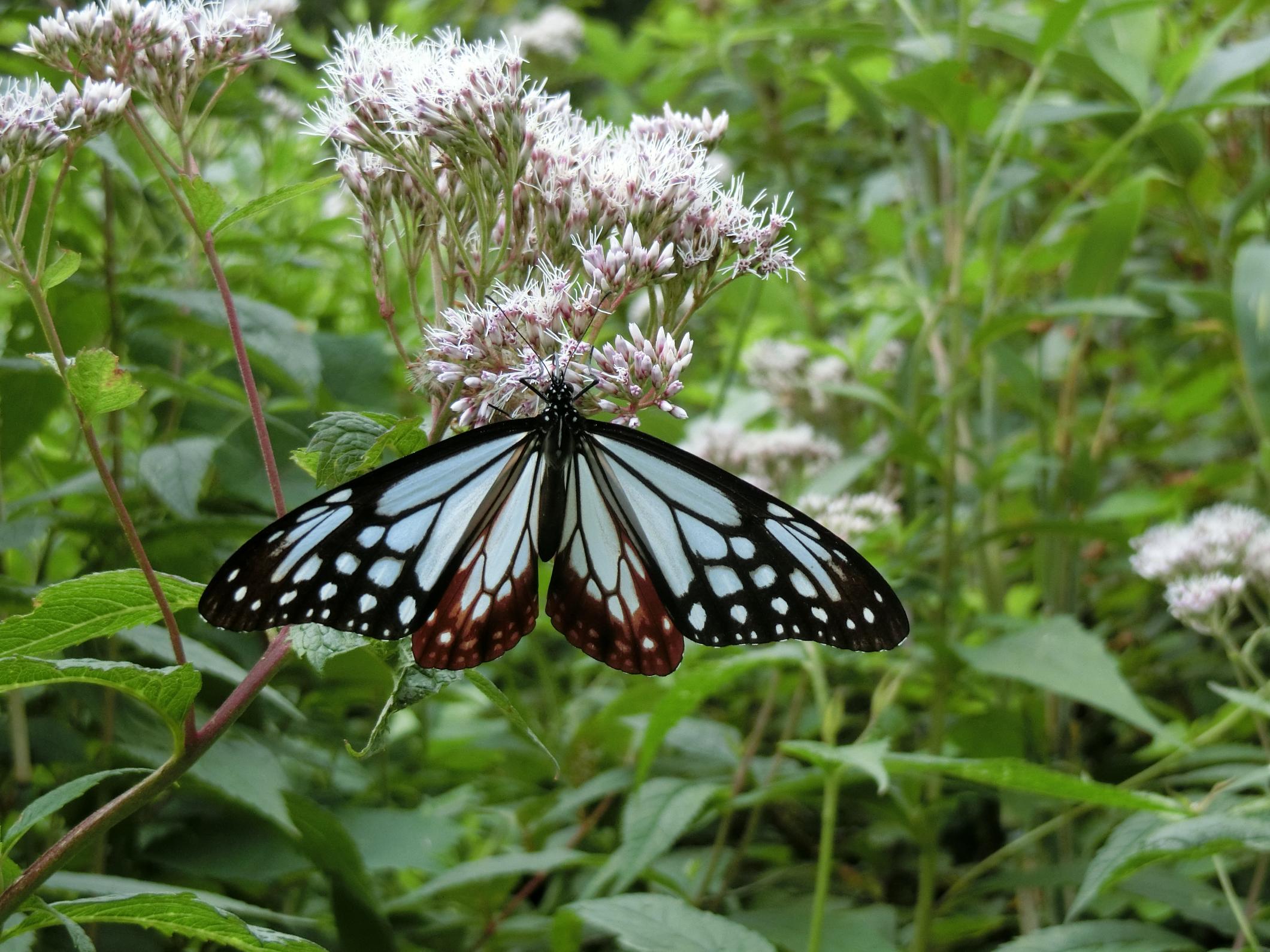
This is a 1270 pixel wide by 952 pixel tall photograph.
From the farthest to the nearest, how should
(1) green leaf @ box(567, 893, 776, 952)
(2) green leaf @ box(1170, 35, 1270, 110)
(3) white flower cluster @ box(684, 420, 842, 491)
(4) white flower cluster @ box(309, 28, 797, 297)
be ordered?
(3) white flower cluster @ box(684, 420, 842, 491), (2) green leaf @ box(1170, 35, 1270, 110), (1) green leaf @ box(567, 893, 776, 952), (4) white flower cluster @ box(309, 28, 797, 297)

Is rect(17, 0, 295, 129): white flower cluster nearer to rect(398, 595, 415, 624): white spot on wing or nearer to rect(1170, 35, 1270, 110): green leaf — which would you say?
rect(398, 595, 415, 624): white spot on wing

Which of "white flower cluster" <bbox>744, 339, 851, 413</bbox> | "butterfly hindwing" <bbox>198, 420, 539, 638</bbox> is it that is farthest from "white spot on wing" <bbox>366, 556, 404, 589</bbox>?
"white flower cluster" <bbox>744, 339, 851, 413</bbox>

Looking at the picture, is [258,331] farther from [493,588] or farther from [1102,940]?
[1102,940]

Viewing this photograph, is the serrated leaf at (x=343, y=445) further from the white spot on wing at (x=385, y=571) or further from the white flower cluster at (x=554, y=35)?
the white flower cluster at (x=554, y=35)

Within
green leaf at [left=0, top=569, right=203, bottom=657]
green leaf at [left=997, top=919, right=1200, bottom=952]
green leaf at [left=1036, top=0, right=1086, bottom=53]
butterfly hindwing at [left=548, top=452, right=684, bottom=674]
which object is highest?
green leaf at [left=1036, top=0, right=1086, bottom=53]

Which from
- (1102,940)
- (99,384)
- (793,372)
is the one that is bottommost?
(1102,940)

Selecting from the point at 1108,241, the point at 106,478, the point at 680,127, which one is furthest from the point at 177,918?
the point at 1108,241
